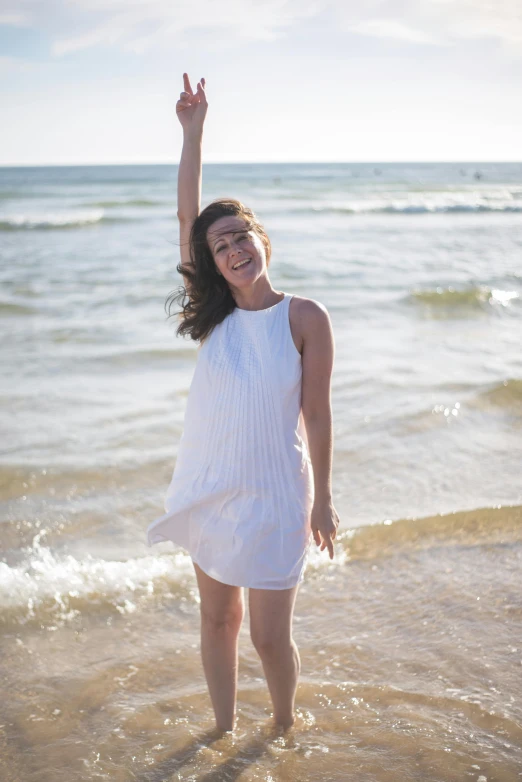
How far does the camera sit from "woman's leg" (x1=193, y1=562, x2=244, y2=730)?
2896 mm

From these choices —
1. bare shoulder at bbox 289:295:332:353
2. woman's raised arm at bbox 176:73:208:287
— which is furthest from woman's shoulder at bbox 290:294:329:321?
woman's raised arm at bbox 176:73:208:287

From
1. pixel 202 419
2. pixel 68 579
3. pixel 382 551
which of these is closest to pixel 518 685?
Answer: pixel 382 551

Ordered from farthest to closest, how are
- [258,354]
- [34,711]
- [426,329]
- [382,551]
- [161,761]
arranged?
[426,329]
[382,551]
[34,711]
[161,761]
[258,354]

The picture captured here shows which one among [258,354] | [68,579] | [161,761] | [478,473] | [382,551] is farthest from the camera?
[478,473]

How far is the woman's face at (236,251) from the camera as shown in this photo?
9.30 ft

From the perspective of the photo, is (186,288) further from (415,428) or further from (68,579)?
(415,428)

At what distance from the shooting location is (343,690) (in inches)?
134

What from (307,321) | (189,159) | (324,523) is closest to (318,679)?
(324,523)

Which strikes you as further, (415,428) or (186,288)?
(415,428)

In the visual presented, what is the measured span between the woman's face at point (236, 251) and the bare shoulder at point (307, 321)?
0.70ft

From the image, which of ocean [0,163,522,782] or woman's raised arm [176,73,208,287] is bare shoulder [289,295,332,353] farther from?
ocean [0,163,522,782]

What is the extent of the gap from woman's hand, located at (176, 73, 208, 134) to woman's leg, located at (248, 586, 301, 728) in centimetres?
191

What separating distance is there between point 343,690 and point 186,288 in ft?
6.14

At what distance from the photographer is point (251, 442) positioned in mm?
2764
